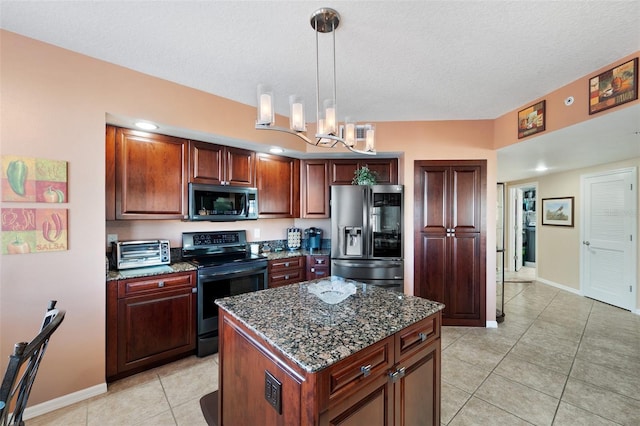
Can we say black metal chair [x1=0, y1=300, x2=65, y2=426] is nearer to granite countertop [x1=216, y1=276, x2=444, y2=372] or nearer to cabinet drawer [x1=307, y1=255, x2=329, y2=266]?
granite countertop [x1=216, y1=276, x2=444, y2=372]

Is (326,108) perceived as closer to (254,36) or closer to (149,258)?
(254,36)

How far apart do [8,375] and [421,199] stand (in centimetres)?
356

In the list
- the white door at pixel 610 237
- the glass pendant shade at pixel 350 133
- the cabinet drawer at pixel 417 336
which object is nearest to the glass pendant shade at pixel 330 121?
the glass pendant shade at pixel 350 133

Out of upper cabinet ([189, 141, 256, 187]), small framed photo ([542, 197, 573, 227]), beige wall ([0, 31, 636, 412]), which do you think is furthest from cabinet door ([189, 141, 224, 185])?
small framed photo ([542, 197, 573, 227])

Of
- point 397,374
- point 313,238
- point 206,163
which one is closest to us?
point 397,374

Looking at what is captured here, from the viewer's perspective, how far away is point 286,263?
3.36 metres

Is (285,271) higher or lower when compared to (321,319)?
lower

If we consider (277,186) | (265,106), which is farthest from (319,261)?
(265,106)

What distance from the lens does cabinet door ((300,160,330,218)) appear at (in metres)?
3.78

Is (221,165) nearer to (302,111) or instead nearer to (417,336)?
(302,111)

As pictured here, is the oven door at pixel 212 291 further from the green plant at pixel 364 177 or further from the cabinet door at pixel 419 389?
the cabinet door at pixel 419 389

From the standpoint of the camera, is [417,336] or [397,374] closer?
[397,374]

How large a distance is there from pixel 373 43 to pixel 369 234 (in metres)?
2.11

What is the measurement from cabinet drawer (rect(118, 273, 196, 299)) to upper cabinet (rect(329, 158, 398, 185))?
2.14 meters
